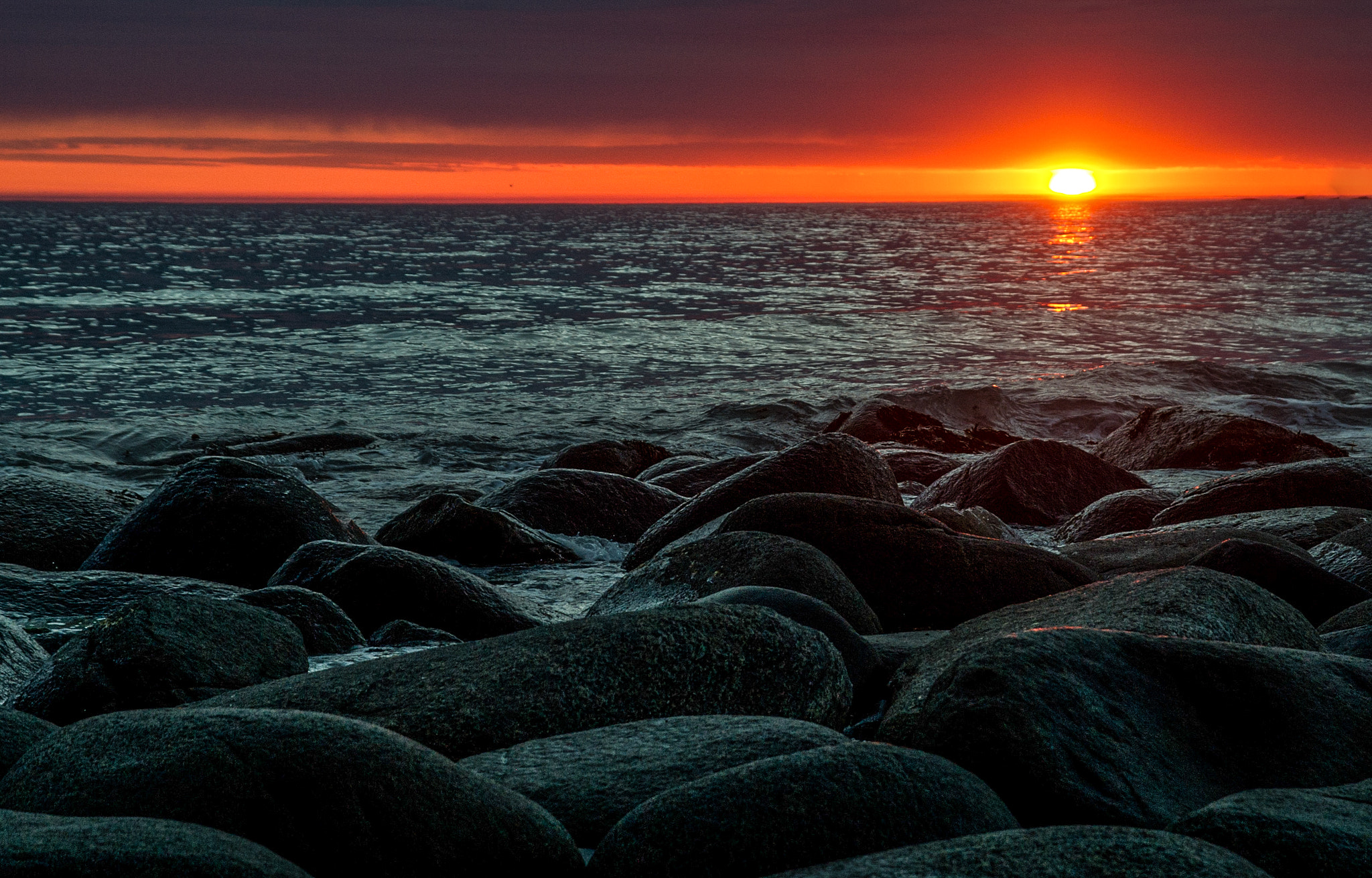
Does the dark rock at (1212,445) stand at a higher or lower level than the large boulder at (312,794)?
lower

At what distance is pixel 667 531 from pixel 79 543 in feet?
13.4

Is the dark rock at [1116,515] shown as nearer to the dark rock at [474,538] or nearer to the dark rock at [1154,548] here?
the dark rock at [1154,548]

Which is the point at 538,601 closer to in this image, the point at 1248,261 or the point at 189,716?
the point at 189,716

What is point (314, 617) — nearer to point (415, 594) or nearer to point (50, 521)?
point (415, 594)

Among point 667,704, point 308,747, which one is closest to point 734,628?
point 667,704

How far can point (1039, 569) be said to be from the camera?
6.01m

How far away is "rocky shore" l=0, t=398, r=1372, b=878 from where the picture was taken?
8.52 ft

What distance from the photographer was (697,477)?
10.4m

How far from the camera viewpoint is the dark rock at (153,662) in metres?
4.28

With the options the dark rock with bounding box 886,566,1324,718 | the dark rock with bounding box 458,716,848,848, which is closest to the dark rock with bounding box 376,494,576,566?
the dark rock with bounding box 886,566,1324,718

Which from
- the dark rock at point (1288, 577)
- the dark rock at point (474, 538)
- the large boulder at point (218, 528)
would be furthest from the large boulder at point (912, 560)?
the large boulder at point (218, 528)

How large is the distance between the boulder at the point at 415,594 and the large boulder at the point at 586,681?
1.88 m

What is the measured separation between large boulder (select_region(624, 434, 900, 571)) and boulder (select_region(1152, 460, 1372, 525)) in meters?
2.20

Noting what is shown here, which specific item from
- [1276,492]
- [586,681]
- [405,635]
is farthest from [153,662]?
[1276,492]
